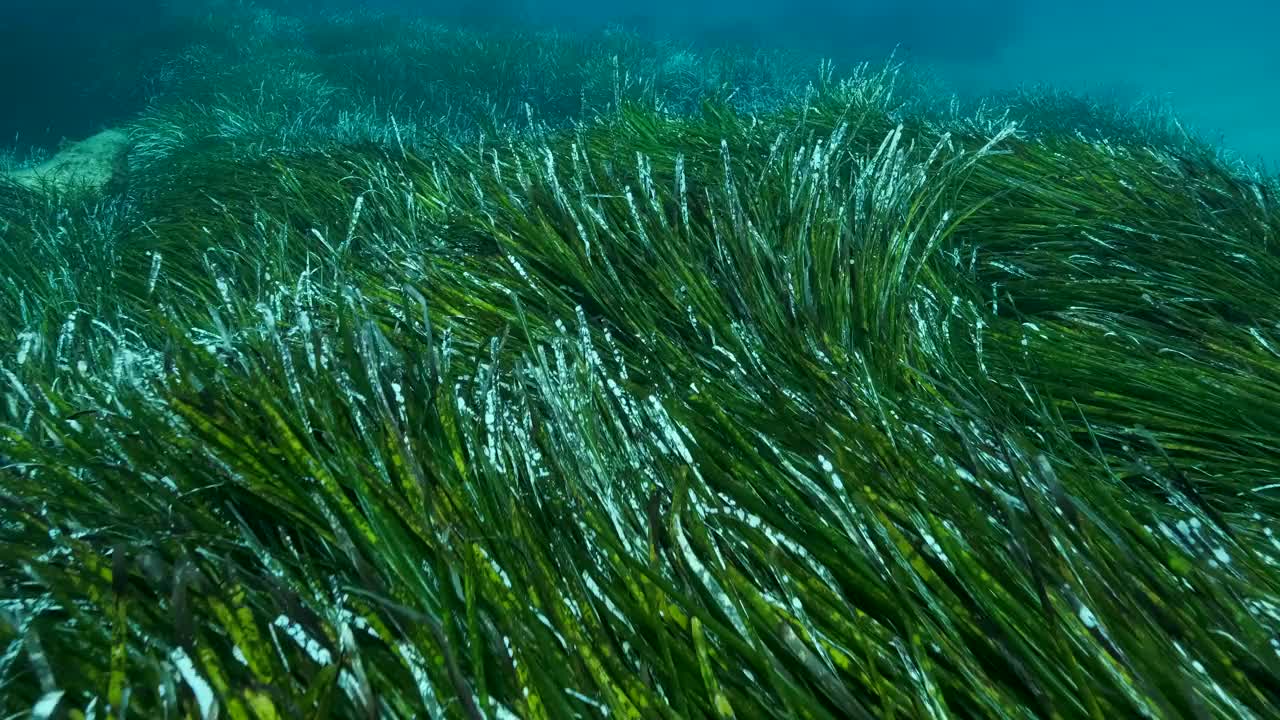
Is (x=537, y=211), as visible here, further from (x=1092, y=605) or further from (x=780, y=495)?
(x=1092, y=605)

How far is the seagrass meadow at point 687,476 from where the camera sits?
0.91 meters

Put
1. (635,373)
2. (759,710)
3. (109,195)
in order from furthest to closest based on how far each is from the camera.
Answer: (109,195) → (635,373) → (759,710)

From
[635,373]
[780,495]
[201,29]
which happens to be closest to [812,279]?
[635,373]

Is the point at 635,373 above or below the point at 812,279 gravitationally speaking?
below

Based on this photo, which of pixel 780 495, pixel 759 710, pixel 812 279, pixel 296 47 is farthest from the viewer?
pixel 296 47

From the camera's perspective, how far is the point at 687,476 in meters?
1.24

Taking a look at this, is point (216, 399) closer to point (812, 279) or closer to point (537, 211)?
point (537, 211)

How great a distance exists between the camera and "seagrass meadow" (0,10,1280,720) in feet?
2.99

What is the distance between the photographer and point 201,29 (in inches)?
443

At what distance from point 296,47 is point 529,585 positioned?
478 inches

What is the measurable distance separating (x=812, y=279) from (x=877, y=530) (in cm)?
102

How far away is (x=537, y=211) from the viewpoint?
7.87ft

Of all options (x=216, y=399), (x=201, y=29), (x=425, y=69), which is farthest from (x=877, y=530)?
(x=201, y=29)

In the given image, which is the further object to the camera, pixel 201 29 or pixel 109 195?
pixel 201 29
